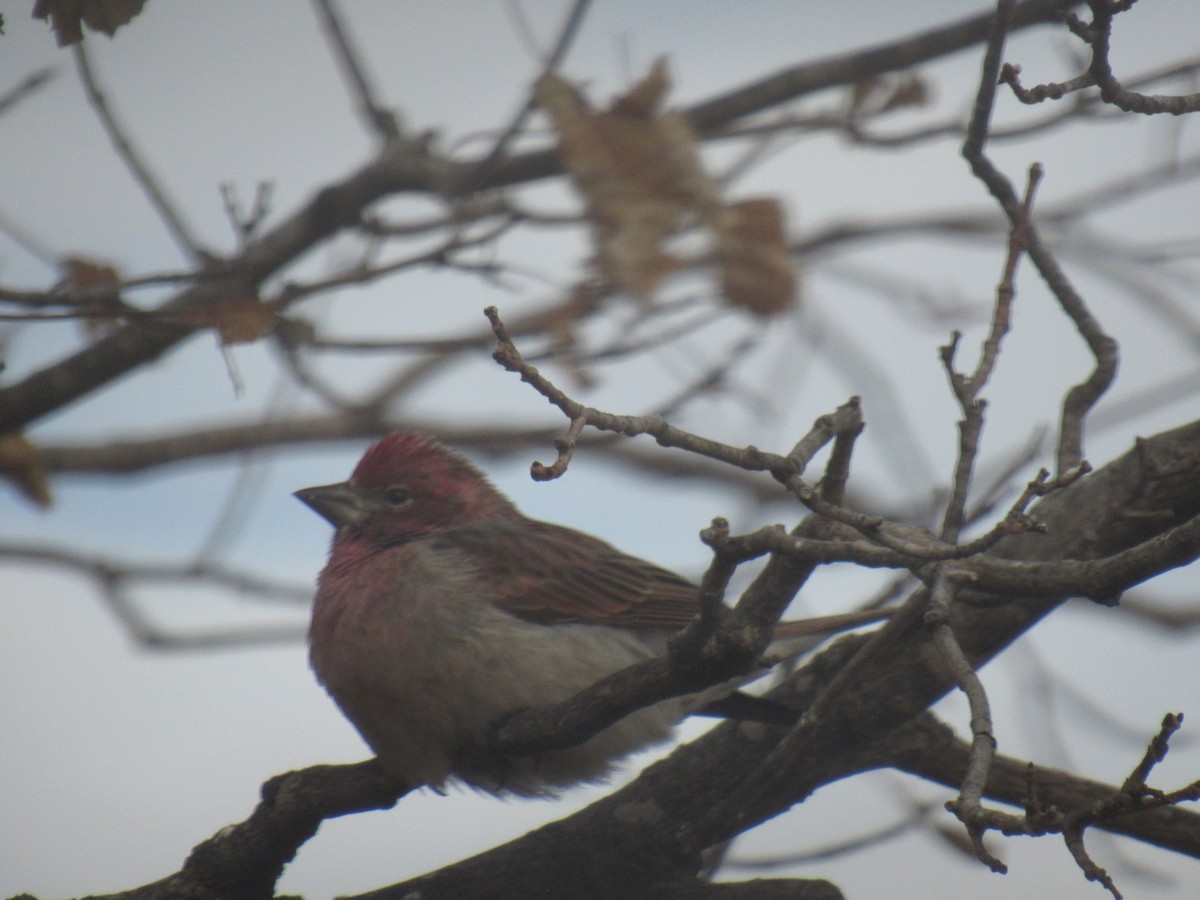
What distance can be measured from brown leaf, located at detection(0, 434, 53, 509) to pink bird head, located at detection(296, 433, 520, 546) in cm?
159

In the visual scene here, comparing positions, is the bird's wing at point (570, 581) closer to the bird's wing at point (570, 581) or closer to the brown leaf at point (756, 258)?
the bird's wing at point (570, 581)

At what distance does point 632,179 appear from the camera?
630cm

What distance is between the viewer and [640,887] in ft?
17.2

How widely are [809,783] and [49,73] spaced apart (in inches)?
143

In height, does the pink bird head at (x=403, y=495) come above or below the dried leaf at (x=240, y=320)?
above

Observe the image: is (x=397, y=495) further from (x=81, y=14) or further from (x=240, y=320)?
(x=81, y=14)

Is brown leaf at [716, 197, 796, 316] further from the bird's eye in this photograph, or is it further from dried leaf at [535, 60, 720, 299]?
the bird's eye

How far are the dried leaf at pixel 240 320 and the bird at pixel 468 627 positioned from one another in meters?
1.42

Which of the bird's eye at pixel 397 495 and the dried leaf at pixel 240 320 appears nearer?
the dried leaf at pixel 240 320

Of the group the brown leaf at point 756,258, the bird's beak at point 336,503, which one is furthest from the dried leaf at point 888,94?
the bird's beak at point 336,503

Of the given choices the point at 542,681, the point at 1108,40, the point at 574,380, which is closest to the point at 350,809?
the point at 542,681

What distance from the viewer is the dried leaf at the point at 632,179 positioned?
6156 millimetres

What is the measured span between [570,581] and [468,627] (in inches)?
24.4

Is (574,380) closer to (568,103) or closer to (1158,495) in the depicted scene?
(568,103)
